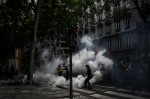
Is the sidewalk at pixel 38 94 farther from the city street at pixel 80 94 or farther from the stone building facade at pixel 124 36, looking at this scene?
the stone building facade at pixel 124 36

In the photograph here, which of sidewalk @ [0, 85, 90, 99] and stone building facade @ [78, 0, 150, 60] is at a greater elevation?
stone building facade @ [78, 0, 150, 60]

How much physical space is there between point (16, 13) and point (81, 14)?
9.23 meters

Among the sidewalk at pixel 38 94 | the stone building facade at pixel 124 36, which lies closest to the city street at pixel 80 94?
the sidewalk at pixel 38 94

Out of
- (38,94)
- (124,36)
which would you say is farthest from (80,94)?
(124,36)

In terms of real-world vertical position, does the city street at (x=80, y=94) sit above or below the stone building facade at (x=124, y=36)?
below

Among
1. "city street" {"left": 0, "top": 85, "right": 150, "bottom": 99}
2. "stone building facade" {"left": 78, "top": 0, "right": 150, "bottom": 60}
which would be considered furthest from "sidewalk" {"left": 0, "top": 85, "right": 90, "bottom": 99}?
"stone building facade" {"left": 78, "top": 0, "right": 150, "bottom": 60}

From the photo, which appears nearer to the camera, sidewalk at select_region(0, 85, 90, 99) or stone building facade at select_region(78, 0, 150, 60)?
sidewalk at select_region(0, 85, 90, 99)

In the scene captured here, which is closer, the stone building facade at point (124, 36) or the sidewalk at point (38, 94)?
the sidewalk at point (38, 94)

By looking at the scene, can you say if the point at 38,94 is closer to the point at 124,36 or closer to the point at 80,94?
the point at 80,94

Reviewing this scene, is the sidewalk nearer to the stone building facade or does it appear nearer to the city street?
the city street

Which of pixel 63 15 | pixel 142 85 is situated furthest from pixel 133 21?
pixel 142 85

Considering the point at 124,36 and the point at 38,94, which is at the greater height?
the point at 124,36

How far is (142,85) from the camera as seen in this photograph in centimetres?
1218

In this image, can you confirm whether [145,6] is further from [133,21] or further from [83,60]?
[83,60]
